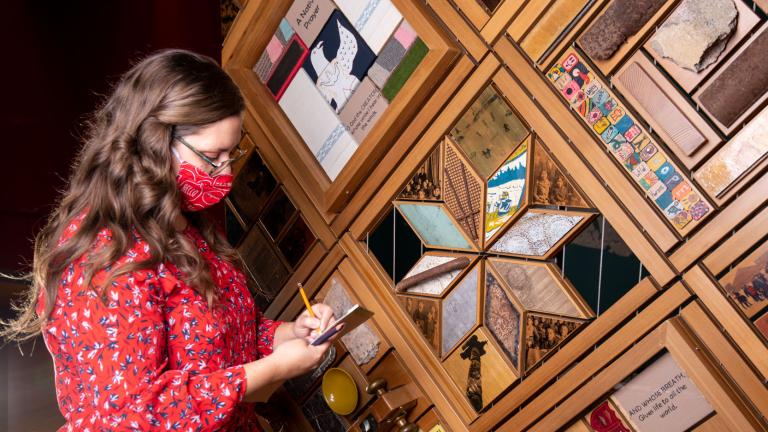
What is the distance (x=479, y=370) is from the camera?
75.5 inches

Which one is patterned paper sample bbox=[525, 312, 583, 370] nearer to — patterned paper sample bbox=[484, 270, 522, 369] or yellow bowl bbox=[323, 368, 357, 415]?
patterned paper sample bbox=[484, 270, 522, 369]

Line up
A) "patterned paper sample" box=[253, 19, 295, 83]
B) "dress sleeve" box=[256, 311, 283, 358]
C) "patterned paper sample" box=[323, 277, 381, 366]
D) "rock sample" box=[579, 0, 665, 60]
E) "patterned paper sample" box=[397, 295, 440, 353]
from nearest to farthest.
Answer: "rock sample" box=[579, 0, 665, 60] < "dress sleeve" box=[256, 311, 283, 358] < "patterned paper sample" box=[397, 295, 440, 353] < "patterned paper sample" box=[323, 277, 381, 366] < "patterned paper sample" box=[253, 19, 295, 83]

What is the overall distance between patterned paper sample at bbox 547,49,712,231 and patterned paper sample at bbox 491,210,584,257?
0.58 ft

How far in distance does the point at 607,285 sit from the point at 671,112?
43 cm

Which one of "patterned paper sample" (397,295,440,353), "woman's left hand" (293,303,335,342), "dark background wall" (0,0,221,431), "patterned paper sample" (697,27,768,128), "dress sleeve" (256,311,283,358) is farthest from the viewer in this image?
"dark background wall" (0,0,221,431)

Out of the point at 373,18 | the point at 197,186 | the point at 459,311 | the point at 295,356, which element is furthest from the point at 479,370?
the point at 373,18

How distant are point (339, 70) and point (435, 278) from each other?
0.68 meters

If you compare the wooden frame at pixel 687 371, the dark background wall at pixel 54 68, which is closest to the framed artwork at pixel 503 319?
the wooden frame at pixel 687 371

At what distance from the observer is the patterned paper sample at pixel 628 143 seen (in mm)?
1562

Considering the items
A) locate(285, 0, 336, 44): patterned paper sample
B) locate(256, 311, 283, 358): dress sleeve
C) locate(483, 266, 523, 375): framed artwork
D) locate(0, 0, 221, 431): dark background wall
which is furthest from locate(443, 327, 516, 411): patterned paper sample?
locate(0, 0, 221, 431): dark background wall

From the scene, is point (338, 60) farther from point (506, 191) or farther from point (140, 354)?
point (140, 354)

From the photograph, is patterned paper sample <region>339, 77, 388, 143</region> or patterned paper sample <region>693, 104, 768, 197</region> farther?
patterned paper sample <region>339, 77, 388, 143</region>

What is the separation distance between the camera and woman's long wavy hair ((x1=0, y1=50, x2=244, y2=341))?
1.37 m

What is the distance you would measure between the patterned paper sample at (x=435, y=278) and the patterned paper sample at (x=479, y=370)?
0.16 meters
